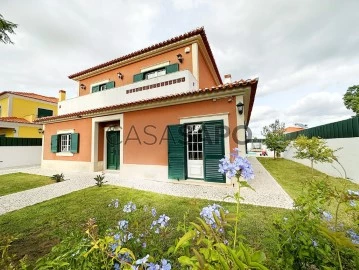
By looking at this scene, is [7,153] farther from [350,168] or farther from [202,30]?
[350,168]

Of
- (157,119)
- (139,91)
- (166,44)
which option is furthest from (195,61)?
(157,119)

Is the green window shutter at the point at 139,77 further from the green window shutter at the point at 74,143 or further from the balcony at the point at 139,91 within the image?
the green window shutter at the point at 74,143

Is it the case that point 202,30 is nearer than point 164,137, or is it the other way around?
point 164,137

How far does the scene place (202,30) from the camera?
9.21 metres

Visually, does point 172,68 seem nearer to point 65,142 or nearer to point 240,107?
point 240,107

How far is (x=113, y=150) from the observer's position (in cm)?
1089

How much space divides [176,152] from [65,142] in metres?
9.46

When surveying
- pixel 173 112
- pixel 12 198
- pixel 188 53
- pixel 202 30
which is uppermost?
pixel 202 30

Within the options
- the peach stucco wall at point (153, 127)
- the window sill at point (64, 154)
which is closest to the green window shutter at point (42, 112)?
the window sill at point (64, 154)

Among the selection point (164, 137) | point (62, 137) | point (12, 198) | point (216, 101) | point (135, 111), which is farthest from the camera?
point (62, 137)

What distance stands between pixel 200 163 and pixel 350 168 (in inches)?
273

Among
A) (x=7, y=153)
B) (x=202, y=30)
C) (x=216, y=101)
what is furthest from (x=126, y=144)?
(x=7, y=153)

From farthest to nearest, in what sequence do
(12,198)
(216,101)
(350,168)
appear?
(350,168)
(216,101)
(12,198)

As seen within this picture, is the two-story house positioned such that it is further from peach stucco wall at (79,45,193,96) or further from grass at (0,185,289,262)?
→ grass at (0,185,289,262)
